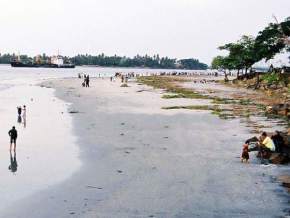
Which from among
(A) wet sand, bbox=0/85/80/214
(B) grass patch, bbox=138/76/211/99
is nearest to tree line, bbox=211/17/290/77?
(B) grass patch, bbox=138/76/211/99

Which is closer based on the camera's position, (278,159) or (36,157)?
(278,159)

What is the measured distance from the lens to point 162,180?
20734mm

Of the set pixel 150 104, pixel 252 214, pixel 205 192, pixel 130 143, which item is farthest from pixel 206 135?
pixel 150 104

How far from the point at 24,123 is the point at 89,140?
10803mm

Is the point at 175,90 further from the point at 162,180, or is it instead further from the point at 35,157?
the point at 162,180

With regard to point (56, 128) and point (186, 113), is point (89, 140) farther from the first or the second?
point (186, 113)

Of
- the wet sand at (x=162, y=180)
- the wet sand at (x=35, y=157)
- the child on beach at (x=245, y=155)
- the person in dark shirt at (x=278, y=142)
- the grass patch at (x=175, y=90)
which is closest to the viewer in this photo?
the wet sand at (x=162, y=180)

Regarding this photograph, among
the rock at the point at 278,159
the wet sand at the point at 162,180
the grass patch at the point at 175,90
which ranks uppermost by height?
the rock at the point at 278,159

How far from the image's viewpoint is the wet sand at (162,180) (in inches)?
664

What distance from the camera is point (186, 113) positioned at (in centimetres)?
4722

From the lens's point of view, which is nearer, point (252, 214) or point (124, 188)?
point (252, 214)

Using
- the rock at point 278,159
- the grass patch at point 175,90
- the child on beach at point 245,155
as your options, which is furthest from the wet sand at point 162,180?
the grass patch at point 175,90

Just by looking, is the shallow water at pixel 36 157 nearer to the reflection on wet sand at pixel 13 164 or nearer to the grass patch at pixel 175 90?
the reflection on wet sand at pixel 13 164

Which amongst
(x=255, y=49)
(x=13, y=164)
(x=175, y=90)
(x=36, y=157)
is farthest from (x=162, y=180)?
(x=255, y=49)
